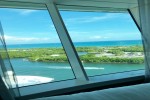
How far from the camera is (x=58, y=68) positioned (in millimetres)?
4703

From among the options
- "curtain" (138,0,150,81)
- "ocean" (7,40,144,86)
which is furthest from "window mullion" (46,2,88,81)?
"curtain" (138,0,150,81)

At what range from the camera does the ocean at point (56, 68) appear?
13.3ft

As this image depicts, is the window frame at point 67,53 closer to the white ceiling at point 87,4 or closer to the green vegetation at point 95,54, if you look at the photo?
the white ceiling at point 87,4

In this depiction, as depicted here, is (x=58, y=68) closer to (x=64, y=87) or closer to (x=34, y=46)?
(x=34, y=46)

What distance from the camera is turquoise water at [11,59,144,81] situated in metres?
4.18

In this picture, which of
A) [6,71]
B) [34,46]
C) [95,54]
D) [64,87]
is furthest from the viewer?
[95,54]

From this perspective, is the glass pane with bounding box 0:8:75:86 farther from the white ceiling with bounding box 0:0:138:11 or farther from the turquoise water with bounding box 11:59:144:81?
the white ceiling with bounding box 0:0:138:11

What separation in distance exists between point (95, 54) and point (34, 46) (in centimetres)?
119

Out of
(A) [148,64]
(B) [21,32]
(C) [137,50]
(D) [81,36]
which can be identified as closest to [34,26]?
(B) [21,32]

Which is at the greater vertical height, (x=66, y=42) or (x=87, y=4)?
(x=87, y=4)

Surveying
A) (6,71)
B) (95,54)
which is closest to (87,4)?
(95,54)

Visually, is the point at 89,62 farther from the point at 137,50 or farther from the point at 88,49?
the point at 137,50

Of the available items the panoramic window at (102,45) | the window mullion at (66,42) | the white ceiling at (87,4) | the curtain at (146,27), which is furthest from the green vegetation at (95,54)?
the curtain at (146,27)

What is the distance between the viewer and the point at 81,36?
17.4ft
